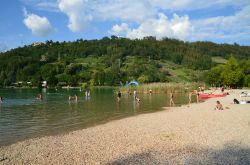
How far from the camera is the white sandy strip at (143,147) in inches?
586

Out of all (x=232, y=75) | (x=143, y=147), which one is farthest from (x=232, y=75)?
(x=143, y=147)

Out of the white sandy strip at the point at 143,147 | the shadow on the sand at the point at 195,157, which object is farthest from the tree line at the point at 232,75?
the shadow on the sand at the point at 195,157

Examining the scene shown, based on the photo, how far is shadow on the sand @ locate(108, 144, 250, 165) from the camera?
554 inches

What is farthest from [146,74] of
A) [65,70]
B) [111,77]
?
[65,70]

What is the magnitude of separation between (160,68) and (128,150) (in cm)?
17064

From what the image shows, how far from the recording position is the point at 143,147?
17531 mm

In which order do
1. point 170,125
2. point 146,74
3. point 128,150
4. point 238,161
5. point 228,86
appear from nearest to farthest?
1. point 238,161
2. point 128,150
3. point 170,125
4. point 228,86
5. point 146,74

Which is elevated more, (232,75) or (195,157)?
(232,75)

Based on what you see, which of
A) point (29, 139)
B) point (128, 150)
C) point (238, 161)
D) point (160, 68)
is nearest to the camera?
point (238, 161)

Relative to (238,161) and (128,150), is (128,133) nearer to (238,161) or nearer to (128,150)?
(128,150)

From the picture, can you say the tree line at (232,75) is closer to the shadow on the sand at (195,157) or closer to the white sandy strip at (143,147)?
the white sandy strip at (143,147)

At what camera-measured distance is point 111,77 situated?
172875 mm

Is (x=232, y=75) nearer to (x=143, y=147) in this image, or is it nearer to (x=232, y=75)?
(x=232, y=75)

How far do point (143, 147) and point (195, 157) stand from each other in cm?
339
